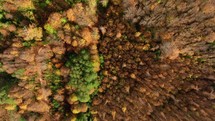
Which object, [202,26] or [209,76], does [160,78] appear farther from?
[202,26]

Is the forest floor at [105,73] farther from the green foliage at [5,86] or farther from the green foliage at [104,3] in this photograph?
the green foliage at [104,3]

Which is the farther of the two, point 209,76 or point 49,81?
point 49,81

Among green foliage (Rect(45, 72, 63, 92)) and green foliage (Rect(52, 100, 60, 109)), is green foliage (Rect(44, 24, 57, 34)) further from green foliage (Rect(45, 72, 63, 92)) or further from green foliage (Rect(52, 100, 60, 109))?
green foliage (Rect(52, 100, 60, 109))

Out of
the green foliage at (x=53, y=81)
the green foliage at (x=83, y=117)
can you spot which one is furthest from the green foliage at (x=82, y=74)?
the green foliage at (x=83, y=117)

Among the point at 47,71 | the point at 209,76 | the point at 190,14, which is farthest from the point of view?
the point at 47,71

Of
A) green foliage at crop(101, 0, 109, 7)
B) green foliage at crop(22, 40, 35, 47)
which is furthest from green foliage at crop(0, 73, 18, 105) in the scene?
green foliage at crop(101, 0, 109, 7)

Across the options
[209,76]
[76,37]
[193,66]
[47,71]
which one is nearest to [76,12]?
[76,37]

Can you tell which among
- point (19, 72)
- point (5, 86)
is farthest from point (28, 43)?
point (5, 86)

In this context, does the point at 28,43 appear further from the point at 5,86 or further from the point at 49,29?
the point at 5,86
